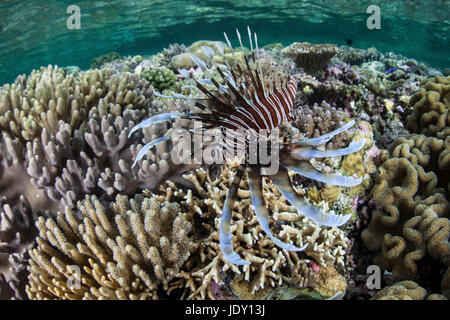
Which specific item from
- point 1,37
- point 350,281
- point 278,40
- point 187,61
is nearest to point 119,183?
point 350,281

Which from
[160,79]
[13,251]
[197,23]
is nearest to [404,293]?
[13,251]

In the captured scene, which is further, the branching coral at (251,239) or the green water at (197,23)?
the green water at (197,23)

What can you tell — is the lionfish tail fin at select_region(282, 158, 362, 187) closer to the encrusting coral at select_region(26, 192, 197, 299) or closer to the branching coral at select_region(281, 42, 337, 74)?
the encrusting coral at select_region(26, 192, 197, 299)

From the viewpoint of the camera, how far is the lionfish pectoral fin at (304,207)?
1339mm

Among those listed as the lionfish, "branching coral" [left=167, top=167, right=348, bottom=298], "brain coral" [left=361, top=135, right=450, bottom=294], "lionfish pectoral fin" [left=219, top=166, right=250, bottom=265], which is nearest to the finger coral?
"branching coral" [left=167, top=167, right=348, bottom=298]

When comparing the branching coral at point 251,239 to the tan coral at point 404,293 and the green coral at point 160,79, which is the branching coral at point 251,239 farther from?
the green coral at point 160,79

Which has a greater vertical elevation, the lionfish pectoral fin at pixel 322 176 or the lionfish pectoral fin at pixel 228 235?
the lionfish pectoral fin at pixel 322 176

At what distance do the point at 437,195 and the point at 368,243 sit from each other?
90 centimetres

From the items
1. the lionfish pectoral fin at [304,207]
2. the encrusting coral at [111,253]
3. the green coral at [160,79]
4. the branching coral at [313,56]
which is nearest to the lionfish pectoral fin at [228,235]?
the lionfish pectoral fin at [304,207]

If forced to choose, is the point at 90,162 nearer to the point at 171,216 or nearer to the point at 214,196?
the point at 171,216

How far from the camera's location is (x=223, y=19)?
107ft

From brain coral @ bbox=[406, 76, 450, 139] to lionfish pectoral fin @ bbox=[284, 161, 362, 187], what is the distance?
3.12 m

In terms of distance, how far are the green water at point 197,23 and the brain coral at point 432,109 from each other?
954 inches

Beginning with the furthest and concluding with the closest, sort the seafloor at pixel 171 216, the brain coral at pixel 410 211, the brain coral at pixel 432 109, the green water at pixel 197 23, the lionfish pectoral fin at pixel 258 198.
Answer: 1. the green water at pixel 197 23
2. the brain coral at pixel 432 109
3. the brain coral at pixel 410 211
4. the seafloor at pixel 171 216
5. the lionfish pectoral fin at pixel 258 198
